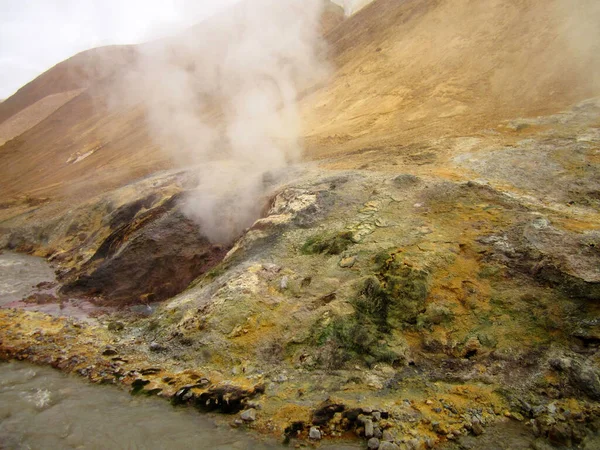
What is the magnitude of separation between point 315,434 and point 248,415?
0.63m

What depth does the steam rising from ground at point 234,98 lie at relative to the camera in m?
8.09

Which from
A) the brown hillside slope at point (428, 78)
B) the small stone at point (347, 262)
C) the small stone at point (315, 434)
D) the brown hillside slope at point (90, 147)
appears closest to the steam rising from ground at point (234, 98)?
the brown hillside slope at point (90, 147)

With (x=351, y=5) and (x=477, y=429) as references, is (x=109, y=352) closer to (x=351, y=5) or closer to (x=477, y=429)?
(x=477, y=429)

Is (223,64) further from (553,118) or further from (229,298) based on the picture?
(229,298)

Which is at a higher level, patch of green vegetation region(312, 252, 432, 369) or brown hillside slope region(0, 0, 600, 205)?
brown hillside slope region(0, 0, 600, 205)

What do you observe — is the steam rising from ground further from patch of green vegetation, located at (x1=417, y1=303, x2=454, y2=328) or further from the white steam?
patch of green vegetation, located at (x1=417, y1=303, x2=454, y2=328)

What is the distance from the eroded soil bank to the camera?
3270mm

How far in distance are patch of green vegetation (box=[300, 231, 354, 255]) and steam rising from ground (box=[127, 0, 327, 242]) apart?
2266 millimetres

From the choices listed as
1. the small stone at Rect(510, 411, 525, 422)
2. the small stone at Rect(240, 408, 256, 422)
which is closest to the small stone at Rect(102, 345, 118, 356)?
the small stone at Rect(240, 408, 256, 422)

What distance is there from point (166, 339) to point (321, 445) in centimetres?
244

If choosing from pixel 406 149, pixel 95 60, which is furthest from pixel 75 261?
pixel 95 60

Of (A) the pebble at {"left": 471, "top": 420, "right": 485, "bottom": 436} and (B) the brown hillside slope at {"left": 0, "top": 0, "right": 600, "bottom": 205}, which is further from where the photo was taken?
(B) the brown hillside slope at {"left": 0, "top": 0, "right": 600, "bottom": 205}

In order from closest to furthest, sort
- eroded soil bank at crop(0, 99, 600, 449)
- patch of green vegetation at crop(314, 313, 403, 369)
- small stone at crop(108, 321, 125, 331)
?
1. eroded soil bank at crop(0, 99, 600, 449)
2. patch of green vegetation at crop(314, 313, 403, 369)
3. small stone at crop(108, 321, 125, 331)

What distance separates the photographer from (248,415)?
3.44 m
